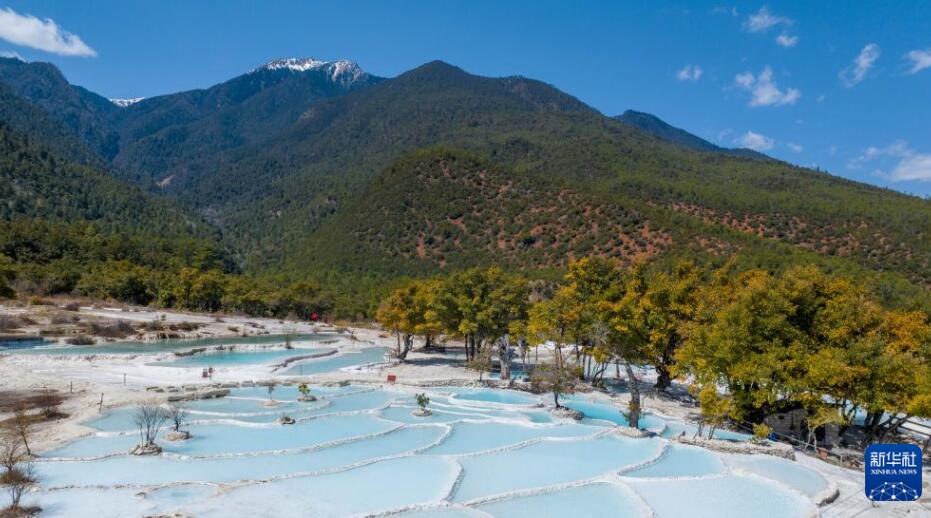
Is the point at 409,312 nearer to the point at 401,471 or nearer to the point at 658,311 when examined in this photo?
the point at 658,311

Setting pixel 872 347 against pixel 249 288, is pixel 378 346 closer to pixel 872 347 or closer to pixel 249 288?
pixel 249 288

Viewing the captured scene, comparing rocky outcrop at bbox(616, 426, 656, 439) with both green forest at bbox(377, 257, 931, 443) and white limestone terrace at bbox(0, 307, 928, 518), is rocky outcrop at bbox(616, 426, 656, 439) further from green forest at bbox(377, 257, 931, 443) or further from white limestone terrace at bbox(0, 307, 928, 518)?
green forest at bbox(377, 257, 931, 443)

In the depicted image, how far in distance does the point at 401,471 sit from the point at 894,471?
12.4m

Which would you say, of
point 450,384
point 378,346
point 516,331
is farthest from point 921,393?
point 378,346

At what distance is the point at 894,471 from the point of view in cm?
998

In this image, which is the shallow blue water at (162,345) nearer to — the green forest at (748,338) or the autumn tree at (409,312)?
the autumn tree at (409,312)

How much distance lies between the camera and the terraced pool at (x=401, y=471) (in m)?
14.1

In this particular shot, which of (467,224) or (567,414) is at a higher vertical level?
(467,224)

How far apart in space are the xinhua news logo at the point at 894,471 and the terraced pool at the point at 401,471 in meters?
5.09

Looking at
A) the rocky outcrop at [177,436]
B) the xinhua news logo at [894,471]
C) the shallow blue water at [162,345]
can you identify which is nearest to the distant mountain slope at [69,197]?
the shallow blue water at [162,345]

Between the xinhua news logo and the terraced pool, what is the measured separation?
5.09 meters

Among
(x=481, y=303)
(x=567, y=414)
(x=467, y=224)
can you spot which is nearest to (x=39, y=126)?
(x=467, y=224)

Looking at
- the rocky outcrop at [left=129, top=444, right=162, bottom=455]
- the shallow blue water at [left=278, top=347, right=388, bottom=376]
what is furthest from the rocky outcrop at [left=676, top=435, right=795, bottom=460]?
the shallow blue water at [left=278, top=347, right=388, bottom=376]

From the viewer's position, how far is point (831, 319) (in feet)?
73.8
